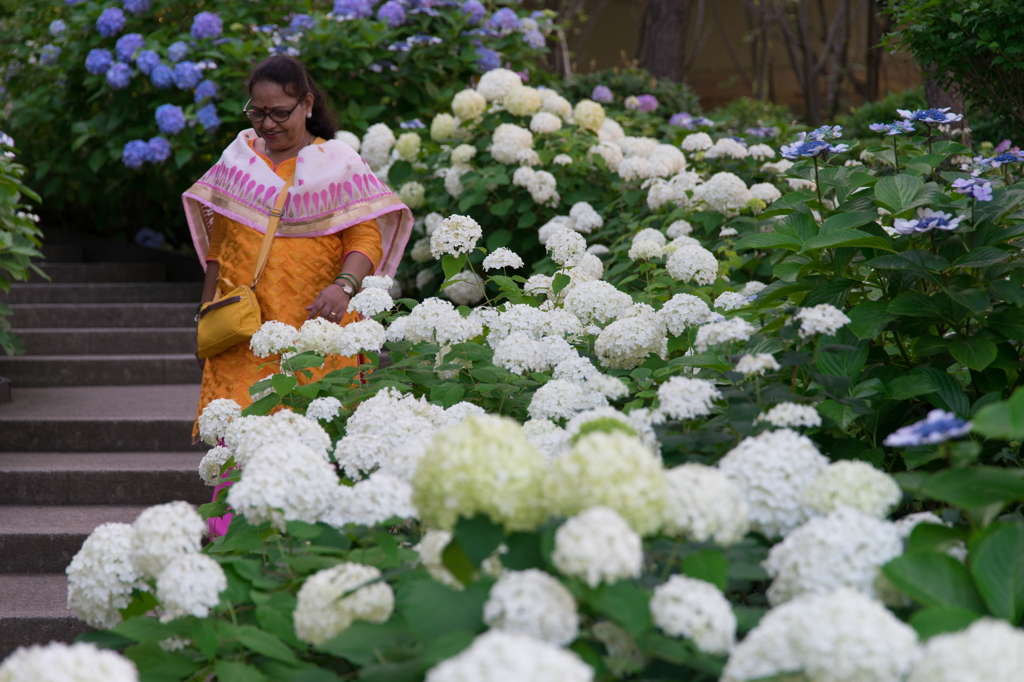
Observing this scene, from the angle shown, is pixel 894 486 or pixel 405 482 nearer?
pixel 894 486

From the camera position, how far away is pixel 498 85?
5184 mm

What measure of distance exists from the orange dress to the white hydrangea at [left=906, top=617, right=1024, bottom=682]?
2.36m

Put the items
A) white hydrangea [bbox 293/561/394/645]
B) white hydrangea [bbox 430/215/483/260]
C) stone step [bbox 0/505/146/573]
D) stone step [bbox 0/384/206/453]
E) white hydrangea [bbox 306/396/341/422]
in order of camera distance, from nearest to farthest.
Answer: white hydrangea [bbox 293/561/394/645] < white hydrangea [bbox 306/396/341/422] < white hydrangea [bbox 430/215/483/260] < stone step [bbox 0/505/146/573] < stone step [bbox 0/384/206/453]

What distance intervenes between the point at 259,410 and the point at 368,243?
3.42ft

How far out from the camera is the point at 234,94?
643cm

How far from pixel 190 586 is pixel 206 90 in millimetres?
5555

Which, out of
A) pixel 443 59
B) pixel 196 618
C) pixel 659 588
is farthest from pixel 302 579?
pixel 443 59

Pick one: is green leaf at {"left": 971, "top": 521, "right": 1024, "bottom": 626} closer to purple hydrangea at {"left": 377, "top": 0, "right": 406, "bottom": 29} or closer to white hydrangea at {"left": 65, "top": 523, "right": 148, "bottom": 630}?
white hydrangea at {"left": 65, "top": 523, "right": 148, "bottom": 630}

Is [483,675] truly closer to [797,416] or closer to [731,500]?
[731,500]

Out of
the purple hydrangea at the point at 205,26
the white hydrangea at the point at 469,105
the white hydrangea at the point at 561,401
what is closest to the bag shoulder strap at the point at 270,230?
the white hydrangea at the point at 561,401

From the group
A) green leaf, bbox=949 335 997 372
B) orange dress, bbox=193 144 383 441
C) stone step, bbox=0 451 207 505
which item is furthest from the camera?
stone step, bbox=0 451 207 505

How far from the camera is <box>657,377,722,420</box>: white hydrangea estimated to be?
1630mm

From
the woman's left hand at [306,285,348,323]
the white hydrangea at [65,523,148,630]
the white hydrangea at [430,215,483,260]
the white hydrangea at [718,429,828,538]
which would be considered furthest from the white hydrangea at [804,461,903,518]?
the woman's left hand at [306,285,348,323]

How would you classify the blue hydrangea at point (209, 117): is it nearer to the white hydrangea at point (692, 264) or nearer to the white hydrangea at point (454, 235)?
the white hydrangea at point (454, 235)
